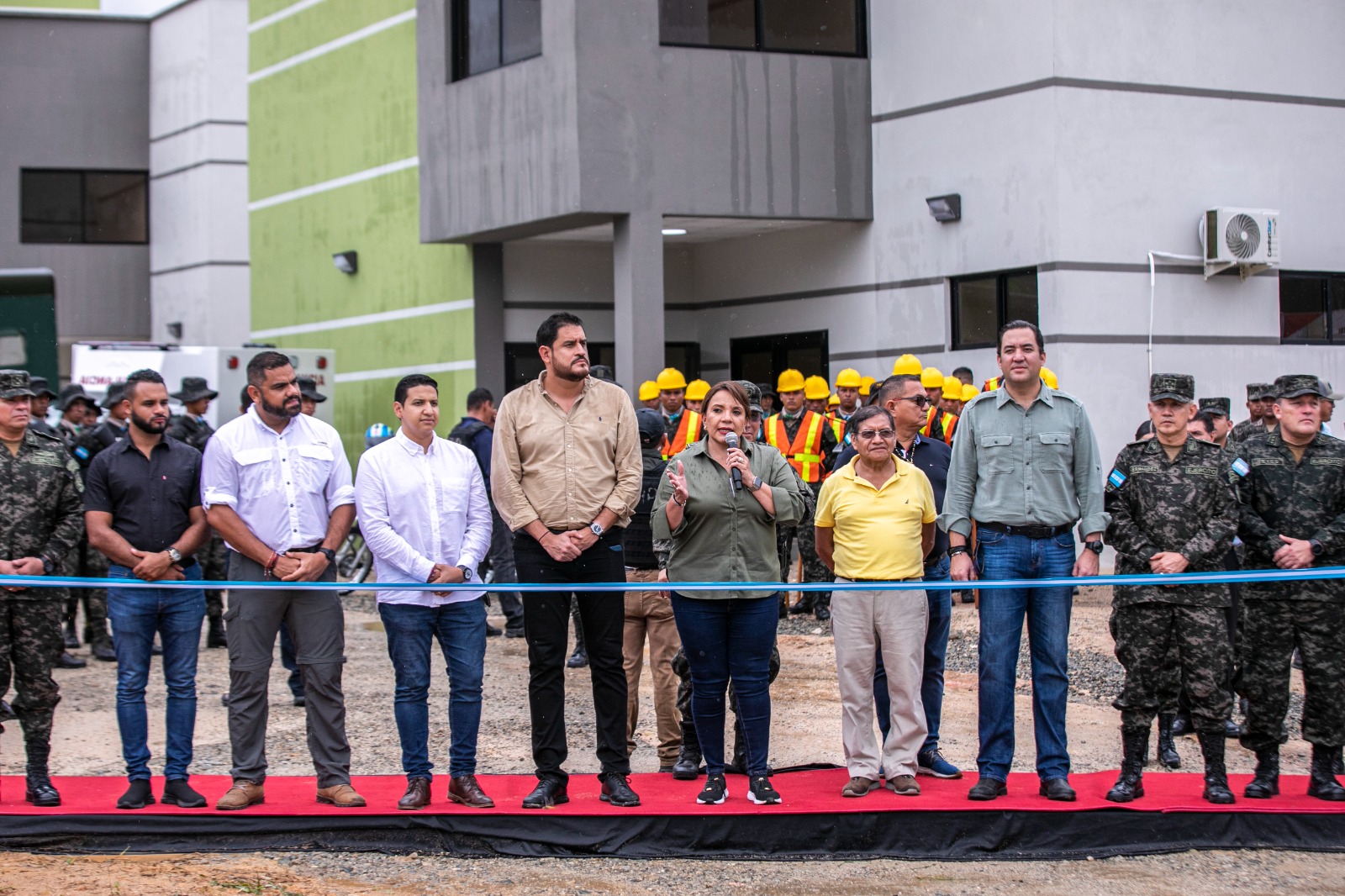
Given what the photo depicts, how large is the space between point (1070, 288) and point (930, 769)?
8.46 meters

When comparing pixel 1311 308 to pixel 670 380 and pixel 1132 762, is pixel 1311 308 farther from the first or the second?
pixel 1132 762

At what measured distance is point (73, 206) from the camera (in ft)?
91.5

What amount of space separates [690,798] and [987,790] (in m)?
1.46

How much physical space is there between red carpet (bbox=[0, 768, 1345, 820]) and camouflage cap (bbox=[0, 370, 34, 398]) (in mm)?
2084

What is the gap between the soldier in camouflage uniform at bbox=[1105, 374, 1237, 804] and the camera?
276 inches

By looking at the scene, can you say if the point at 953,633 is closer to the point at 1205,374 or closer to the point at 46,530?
the point at 1205,374

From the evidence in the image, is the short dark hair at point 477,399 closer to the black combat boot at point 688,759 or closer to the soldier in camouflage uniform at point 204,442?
the soldier in camouflage uniform at point 204,442

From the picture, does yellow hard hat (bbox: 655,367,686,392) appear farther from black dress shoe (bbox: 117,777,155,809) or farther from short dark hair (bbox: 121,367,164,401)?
black dress shoe (bbox: 117,777,155,809)

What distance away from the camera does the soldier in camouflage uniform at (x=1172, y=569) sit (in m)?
7.02

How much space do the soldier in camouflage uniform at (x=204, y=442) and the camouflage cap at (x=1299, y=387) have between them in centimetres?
801

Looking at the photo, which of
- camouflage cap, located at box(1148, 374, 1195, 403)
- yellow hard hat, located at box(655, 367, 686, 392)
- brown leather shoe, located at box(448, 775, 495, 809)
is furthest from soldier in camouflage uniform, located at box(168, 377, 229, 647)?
camouflage cap, located at box(1148, 374, 1195, 403)

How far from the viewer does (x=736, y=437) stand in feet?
23.5

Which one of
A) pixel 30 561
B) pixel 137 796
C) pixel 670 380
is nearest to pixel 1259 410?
pixel 670 380

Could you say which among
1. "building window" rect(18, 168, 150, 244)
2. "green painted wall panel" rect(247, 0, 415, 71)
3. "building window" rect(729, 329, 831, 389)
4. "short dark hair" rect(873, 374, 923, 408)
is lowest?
"short dark hair" rect(873, 374, 923, 408)
